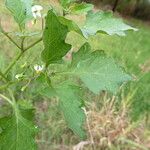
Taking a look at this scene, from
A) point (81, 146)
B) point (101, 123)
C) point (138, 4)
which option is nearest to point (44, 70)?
point (81, 146)

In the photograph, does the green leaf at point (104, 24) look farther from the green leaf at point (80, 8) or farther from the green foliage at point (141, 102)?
the green foliage at point (141, 102)

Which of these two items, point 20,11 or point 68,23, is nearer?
point 68,23

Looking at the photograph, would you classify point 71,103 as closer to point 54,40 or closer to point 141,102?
point 54,40

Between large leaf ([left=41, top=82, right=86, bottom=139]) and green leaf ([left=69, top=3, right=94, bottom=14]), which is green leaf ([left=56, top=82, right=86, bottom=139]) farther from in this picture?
green leaf ([left=69, top=3, right=94, bottom=14])

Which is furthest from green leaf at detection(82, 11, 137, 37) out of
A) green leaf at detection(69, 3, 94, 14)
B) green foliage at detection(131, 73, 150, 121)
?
green foliage at detection(131, 73, 150, 121)

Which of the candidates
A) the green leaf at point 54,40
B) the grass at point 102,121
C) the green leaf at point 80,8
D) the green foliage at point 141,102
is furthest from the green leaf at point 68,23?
the green foliage at point 141,102

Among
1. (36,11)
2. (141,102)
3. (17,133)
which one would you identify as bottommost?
(141,102)

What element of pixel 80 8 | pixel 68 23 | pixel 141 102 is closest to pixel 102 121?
pixel 141 102
